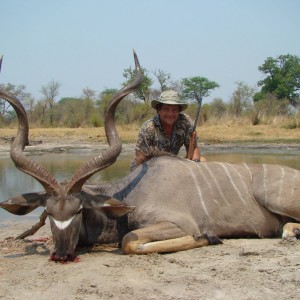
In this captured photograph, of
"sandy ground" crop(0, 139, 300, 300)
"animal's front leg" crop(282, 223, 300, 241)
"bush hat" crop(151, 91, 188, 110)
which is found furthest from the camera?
"bush hat" crop(151, 91, 188, 110)

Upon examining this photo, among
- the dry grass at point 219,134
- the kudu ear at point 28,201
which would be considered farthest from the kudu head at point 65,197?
the dry grass at point 219,134

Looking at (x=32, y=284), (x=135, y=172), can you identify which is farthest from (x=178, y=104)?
(x=32, y=284)

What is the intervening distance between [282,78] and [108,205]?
3590cm

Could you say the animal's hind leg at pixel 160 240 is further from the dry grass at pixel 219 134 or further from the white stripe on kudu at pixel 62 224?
the dry grass at pixel 219 134

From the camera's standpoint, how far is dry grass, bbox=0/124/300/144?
17.6 meters

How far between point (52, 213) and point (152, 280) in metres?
1.10

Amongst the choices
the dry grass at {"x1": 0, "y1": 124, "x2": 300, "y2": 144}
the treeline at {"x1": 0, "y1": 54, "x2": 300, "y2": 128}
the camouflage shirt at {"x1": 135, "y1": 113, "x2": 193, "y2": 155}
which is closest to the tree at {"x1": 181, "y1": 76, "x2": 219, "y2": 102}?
the treeline at {"x1": 0, "y1": 54, "x2": 300, "y2": 128}

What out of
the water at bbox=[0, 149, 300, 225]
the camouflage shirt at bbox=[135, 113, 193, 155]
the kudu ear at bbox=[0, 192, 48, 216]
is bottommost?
the water at bbox=[0, 149, 300, 225]

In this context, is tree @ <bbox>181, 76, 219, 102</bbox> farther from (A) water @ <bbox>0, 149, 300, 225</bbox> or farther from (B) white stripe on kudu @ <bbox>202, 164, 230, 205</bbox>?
(B) white stripe on kudu @ <bbox>202, 164, 230, 205</bbox>

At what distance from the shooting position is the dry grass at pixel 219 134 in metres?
17.6

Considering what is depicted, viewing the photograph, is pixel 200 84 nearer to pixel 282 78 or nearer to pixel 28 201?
pixel 282 78

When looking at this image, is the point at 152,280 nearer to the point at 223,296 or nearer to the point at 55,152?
the point at 223,296

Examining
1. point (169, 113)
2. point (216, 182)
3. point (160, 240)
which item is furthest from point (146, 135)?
point (160, 240)

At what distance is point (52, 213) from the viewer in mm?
4203
